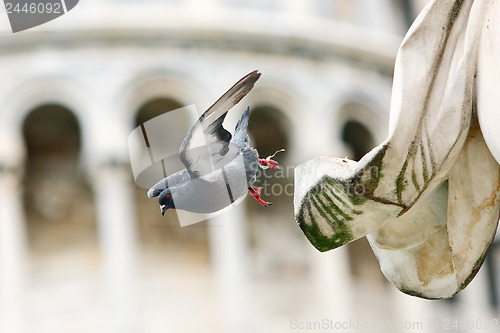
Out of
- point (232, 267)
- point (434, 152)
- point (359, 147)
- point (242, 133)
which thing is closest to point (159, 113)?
point (232, 267)

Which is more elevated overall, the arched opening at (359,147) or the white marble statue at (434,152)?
the arched opening at (359,147)

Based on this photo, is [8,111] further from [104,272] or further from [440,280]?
[440,280]

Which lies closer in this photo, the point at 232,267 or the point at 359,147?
the point at 232,267

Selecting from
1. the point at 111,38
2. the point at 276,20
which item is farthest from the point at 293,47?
the point at 111,38

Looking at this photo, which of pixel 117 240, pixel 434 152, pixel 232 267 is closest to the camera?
pixel 434 152

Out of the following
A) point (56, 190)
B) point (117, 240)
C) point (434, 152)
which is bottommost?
point (434, 152)

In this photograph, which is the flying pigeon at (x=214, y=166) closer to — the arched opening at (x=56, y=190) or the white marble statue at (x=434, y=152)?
the white marble statue at (x=434, y=152)

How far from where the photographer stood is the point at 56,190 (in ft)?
78.6

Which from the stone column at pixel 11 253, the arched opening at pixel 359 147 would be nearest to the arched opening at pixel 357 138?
the arched opening at pixel 359 147

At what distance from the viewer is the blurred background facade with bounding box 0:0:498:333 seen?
73.0 ft

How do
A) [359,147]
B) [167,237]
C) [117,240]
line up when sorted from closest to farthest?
[117,240], [167,237], [359,147]

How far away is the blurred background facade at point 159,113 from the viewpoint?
73.0 ft

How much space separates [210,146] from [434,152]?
45cm

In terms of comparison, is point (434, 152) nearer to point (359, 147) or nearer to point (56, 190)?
→ point (56, 190)
